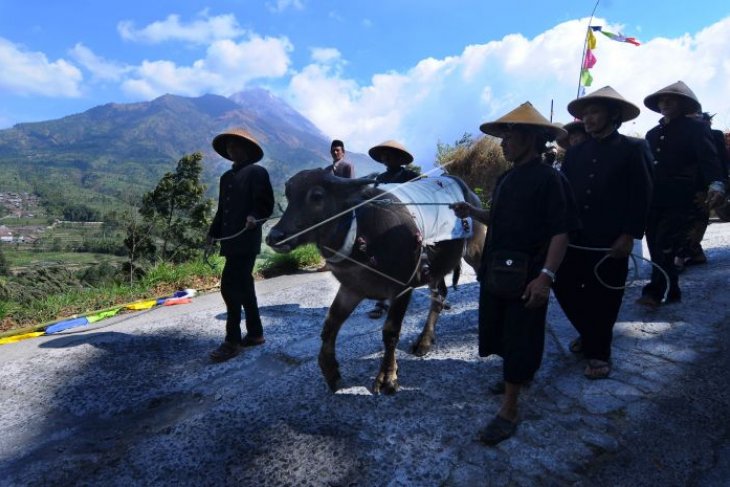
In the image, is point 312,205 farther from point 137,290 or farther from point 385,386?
point 137,290

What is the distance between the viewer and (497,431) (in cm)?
305

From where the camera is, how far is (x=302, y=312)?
6.72 metres

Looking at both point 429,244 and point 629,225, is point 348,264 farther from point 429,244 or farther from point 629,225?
point 629,225

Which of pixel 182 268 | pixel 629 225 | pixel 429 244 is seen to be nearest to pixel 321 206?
pixel 429 244

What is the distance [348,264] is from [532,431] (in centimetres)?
184

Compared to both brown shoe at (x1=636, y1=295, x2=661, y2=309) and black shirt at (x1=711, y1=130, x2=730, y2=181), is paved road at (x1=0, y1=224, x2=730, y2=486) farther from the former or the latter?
black shirt at (x1=711, y1=130, x2=730, y2=181)

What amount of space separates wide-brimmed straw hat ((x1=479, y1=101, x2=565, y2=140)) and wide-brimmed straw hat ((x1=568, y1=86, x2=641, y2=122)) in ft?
A: 2.36

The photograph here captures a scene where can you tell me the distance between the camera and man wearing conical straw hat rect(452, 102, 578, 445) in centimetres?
294

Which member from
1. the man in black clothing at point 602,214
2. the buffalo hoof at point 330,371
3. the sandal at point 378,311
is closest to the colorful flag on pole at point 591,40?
the man in black clothing at point 602,214

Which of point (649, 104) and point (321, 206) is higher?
point (649, 104)

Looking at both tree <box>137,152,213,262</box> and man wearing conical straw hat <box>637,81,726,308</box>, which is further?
tree <box>137,152,213,262</box>

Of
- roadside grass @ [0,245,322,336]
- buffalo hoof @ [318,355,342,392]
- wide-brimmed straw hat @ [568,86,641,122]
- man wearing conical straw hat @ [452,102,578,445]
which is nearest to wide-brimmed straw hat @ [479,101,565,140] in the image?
man wearing conical straw hat @ [452,102,578,445]

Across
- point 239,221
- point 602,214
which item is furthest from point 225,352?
point 602,214

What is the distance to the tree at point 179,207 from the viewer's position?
19688 millimetres
